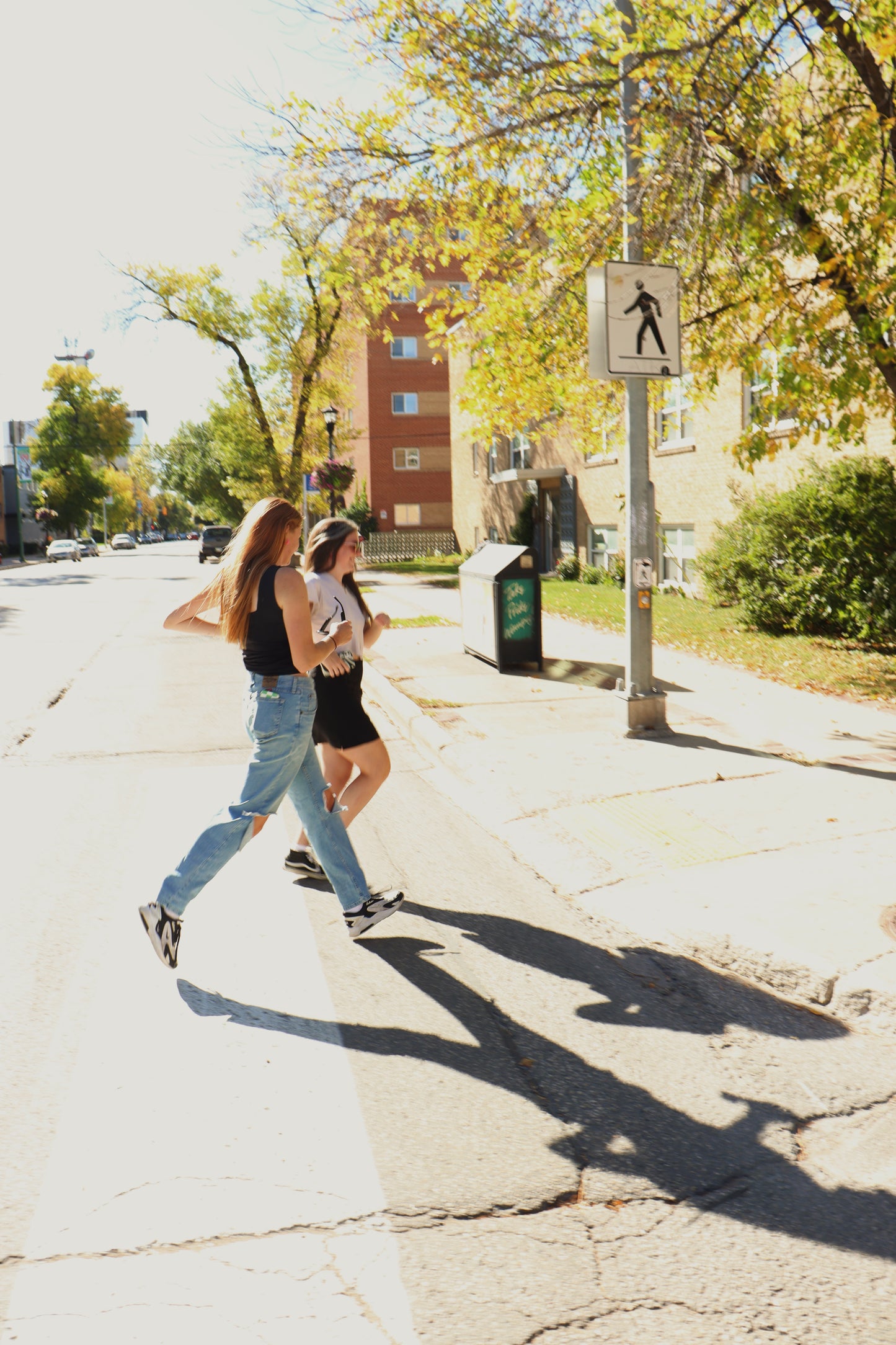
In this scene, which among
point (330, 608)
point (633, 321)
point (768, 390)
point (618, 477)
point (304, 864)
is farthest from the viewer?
point (618, 477)

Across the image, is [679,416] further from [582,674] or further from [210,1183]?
[210,1183]

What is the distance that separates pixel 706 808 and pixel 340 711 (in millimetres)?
2455

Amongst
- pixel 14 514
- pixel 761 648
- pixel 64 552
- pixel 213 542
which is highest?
pixel 14 514

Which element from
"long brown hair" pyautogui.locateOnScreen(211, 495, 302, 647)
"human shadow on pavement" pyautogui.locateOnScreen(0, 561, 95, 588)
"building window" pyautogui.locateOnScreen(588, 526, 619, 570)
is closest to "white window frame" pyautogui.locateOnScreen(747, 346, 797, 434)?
"long brown hair" pyautogui.locateOnScreen(211, 495, 302, 647)

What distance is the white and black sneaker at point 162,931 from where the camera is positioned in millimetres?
4250

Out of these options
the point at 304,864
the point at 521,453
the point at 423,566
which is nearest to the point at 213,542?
the point at 423,566

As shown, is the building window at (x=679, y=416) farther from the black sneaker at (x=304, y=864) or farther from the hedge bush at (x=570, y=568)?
the black sneaker at (x=304, y=864)

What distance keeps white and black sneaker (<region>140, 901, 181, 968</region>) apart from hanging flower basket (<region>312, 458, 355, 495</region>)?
940 inches

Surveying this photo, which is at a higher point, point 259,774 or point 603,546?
point 603,546

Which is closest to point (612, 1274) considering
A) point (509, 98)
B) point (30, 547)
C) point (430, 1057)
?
point (430, 1057)

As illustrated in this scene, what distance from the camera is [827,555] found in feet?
44.7

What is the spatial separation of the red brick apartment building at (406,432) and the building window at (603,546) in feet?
90.5

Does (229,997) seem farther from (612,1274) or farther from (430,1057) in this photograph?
(612,1274)

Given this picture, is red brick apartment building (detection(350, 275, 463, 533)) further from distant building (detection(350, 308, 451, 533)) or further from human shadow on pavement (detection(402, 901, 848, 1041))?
human shadow on pavement (detection(402, 901, 848, 1041))
